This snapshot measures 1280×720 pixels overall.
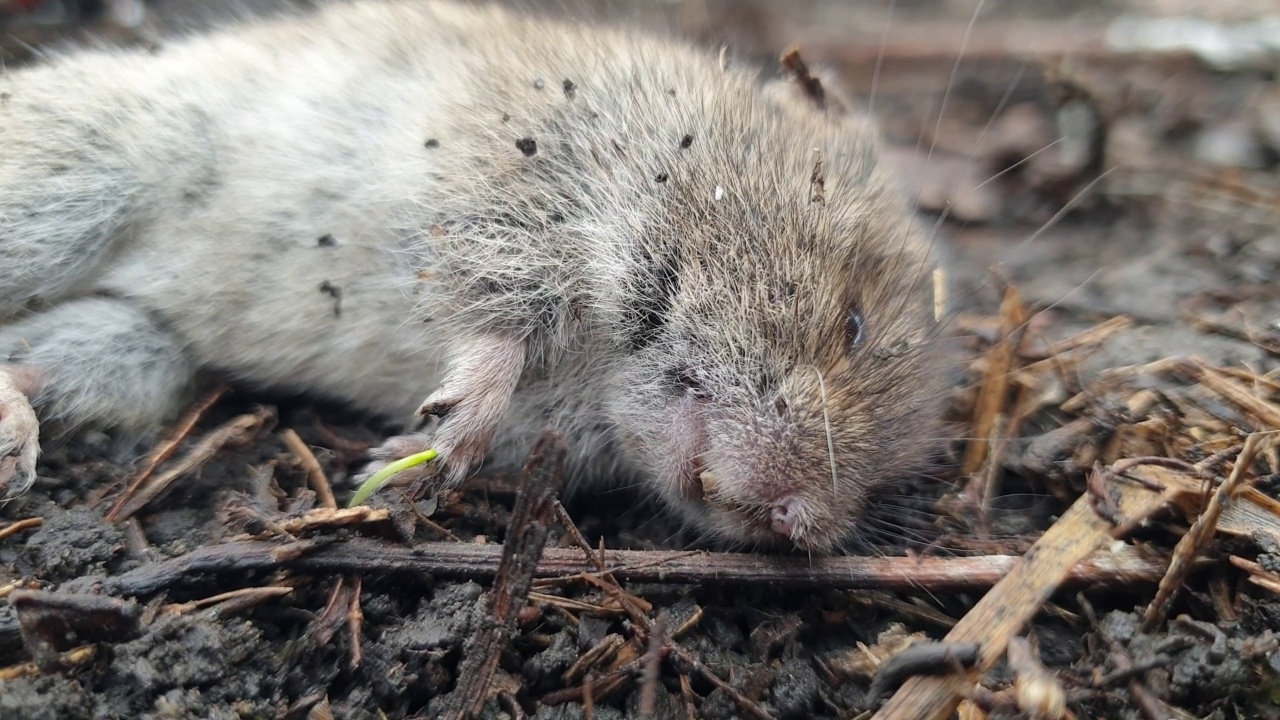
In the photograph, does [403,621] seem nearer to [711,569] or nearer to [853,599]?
[711,569]

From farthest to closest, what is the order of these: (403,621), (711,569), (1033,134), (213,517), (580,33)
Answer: (1033,134)
(580,33)
(213,517)
(711,569)
(403,621)

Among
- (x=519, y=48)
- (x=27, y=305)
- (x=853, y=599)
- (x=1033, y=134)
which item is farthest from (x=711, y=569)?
(x=1033, y=134)

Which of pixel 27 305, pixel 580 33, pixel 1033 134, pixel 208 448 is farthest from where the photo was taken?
pixel 1033 134

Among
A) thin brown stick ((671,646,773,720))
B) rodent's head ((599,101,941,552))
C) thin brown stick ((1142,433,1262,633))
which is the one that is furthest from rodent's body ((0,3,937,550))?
thin brown stick ((1142,433,1262,633))

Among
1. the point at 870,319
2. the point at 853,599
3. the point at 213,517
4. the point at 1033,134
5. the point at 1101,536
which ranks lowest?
the point at 213,517

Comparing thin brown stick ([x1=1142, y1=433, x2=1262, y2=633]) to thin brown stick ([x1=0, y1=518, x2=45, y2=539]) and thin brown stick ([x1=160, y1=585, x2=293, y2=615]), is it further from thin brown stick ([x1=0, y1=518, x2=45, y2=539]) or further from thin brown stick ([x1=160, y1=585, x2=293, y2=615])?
thin brown stick ([x1=0, y1=518, x2=45, y2=539])

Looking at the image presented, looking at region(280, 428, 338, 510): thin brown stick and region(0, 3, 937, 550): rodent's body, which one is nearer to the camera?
region(0, 3, 937, 550): rodent's body

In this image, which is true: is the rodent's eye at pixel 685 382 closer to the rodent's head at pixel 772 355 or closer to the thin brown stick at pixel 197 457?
the rodent's head at pixel 772 355
